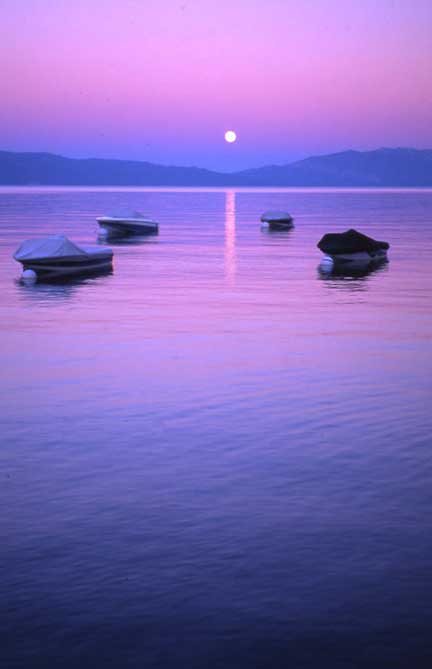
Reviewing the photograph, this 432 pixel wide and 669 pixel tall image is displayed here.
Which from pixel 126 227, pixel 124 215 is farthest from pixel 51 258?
pixel 124 215

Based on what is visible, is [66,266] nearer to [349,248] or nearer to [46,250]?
[46,250]

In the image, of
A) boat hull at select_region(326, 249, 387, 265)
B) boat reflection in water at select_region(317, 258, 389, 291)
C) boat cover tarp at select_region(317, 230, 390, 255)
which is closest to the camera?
boat reflection in water at select_region(317, 258, 389, 291)

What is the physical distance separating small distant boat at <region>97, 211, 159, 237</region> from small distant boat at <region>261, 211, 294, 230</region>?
18.2 m

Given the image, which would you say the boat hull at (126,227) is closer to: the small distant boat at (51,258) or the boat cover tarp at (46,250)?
the small distant boat at (51,258)

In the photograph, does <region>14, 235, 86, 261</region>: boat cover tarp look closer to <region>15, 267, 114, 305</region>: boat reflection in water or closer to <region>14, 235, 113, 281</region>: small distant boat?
<region>14, 235, 113, 281</region>: small distant boat

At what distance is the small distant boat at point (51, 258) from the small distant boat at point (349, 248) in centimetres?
1326

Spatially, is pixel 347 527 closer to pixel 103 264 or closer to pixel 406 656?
pixel 406 656

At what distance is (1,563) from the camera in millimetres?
9344

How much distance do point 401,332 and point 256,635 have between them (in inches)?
736

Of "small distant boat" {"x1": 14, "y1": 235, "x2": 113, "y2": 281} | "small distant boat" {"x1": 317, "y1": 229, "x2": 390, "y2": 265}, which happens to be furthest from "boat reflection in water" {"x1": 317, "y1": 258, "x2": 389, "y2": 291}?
"small distant boat" {"x1": 14, "y1": 235, "x2": 113, "y2": 281}

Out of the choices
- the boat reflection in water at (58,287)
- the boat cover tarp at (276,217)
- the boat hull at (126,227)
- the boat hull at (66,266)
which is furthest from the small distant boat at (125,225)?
the boat reflection in water at (58,287)

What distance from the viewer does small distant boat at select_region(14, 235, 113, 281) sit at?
1620 inches

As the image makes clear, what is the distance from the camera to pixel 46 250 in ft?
136

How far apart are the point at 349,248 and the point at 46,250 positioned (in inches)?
665
